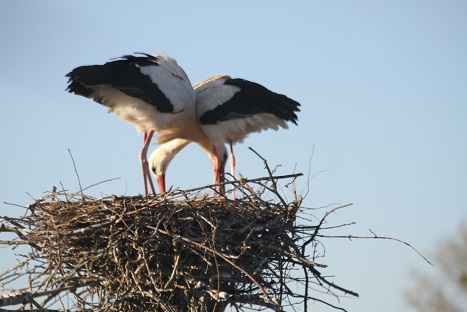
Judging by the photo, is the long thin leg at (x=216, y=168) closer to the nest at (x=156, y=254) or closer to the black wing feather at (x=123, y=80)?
the black wing feather at (x=123, y=80)

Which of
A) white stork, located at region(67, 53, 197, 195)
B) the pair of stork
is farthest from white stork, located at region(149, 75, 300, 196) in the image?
white stork, located at region(67, 53, 197, 195)

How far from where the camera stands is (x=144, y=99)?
10609 millimetres

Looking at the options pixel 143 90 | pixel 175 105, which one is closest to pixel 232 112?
pixel 175 105

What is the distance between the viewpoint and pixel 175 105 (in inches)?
428

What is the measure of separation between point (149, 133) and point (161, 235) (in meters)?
3.67

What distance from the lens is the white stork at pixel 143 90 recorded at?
34.0 feet

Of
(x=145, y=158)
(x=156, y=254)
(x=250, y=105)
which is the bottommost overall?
(x=156, y=254)

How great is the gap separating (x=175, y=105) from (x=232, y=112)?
0.74 metres

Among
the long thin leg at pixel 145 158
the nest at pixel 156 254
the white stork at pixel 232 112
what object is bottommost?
the nest at pixel 156 254

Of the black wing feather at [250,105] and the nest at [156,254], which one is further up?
the black wing feather at [250,105]

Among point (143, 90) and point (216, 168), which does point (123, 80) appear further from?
point (216, 168)

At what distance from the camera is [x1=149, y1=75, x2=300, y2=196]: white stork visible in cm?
1132

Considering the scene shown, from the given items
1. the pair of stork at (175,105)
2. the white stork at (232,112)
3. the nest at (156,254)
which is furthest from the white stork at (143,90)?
the nest at (156,254)

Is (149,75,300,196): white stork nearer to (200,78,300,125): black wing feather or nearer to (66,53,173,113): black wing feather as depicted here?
(200,78,300,125): black wing feather
